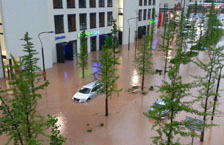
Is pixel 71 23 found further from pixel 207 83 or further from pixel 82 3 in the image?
pixel 207 83

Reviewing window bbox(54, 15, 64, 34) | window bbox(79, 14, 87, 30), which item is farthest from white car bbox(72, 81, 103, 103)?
window bbox(79, 14, 87, 30)

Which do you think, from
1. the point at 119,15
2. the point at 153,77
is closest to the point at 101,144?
the point at 153,77

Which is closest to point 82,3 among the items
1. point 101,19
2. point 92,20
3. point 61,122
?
point 92,20

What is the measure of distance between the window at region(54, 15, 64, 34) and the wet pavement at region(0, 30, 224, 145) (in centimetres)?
857

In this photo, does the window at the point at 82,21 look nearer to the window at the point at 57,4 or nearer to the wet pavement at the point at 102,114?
the window at the point at 57,4

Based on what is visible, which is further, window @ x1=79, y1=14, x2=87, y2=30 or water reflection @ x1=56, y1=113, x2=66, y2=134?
window @ x1=79, y1=14, x2=87, y2=30

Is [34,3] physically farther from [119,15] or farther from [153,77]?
[119,15]

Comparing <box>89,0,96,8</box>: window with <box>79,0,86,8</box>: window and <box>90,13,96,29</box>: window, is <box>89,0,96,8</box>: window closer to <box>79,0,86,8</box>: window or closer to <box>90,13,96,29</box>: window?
<box>90,13,96,29</box>: window

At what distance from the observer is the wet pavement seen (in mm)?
18031

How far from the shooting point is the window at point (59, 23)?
36941 millimetres

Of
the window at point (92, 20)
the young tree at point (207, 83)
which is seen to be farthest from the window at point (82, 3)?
the young tree at point (207, 83)

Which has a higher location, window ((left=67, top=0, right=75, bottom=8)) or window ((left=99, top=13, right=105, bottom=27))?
window ((left=67, top=0, right=75, bottom=8))

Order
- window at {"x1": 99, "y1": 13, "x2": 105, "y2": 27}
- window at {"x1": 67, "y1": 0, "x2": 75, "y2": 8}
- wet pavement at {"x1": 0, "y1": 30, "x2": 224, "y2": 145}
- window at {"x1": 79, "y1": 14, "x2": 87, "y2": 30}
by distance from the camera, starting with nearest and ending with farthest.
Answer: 1. wet pavement at {"x1": 0, "y1": 30, "x2": 224, "y2": 145}
2. window at {"x1": 67, "y1": 0, "x2": 75, "y2": 8}
3. window at {"x1": 79, "y1": 14, "x2": 87, "y2": 30}
4. window at {"x1": 99, "y1": 13, "x2": 105, "y2": 27}

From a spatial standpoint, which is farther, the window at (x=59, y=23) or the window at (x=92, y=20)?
the window at (x=92, y=20)
